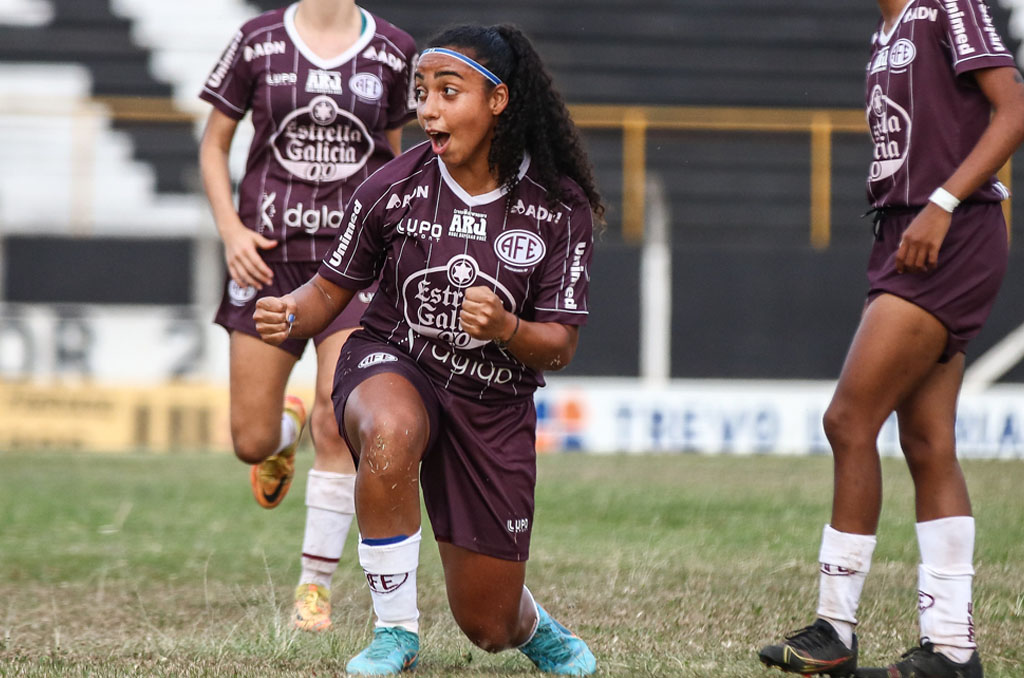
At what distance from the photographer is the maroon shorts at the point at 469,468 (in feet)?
12.5

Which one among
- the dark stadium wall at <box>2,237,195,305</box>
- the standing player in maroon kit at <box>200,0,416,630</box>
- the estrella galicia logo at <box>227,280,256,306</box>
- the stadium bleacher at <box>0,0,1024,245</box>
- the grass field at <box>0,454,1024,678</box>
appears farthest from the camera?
the stadium bleacher at <box>0,0,1024,245</box>

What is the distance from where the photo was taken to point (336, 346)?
495 cm

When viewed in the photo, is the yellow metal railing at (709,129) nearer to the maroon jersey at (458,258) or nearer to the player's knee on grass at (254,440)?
the player's knee on grass at (254,440)

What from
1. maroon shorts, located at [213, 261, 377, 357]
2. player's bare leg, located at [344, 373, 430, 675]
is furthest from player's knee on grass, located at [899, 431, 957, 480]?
maroon shorts, located at [213, 261, 377, 357]

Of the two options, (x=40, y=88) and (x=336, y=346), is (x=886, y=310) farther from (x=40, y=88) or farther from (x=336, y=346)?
(x=40, y=88)

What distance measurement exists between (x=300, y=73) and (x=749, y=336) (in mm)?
8378

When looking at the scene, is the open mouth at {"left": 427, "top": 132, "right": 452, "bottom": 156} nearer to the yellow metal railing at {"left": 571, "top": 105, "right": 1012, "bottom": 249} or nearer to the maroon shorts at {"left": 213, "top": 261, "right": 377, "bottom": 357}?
the maroon shorts at {"left": 213, "top": 261, "right": 377, "bottom": 357}

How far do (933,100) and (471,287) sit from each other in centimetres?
133

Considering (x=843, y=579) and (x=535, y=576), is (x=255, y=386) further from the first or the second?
(x=843, y=579)

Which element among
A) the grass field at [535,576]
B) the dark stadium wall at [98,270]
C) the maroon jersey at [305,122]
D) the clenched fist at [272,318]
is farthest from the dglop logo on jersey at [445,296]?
the dark stadium wall at [98,270]

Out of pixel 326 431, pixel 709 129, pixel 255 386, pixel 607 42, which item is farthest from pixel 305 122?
pixel 607 42

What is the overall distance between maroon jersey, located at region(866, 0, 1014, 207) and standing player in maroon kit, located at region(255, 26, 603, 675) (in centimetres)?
A: 87

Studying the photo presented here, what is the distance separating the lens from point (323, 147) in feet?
16.5

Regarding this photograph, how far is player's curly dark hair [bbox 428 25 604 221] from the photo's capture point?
3.83 m
